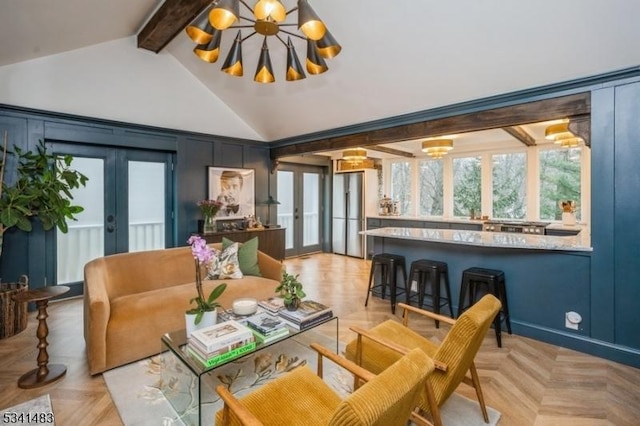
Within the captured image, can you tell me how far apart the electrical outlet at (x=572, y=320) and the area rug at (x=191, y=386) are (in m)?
1.53

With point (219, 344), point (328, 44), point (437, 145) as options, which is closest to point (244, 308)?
point (219, 344)

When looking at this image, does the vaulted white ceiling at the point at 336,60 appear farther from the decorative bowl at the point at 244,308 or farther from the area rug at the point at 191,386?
the area rug at the point at 191,386

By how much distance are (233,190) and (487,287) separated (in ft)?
14.4

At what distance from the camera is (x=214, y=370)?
1.80 meters

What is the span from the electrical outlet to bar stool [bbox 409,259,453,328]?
1.05 m

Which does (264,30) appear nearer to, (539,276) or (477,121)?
(477,121)

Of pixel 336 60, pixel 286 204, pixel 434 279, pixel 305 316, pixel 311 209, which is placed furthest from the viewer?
pixel 311 209

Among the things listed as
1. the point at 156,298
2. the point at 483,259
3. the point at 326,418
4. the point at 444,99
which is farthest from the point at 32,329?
the point at 444,99

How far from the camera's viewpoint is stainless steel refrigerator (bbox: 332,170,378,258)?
720cm

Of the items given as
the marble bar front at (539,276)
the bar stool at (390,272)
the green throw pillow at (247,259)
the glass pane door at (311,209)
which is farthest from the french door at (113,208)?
the marble bar front at (539,276)

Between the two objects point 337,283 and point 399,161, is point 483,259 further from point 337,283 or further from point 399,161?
point 399,161

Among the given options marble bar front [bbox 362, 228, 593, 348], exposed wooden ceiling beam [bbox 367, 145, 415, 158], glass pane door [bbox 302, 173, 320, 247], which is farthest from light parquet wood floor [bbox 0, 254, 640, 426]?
glass pane door [bbox 302, 173, 320, 247]

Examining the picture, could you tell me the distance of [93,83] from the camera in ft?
13.6

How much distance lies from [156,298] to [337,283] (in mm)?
2826
